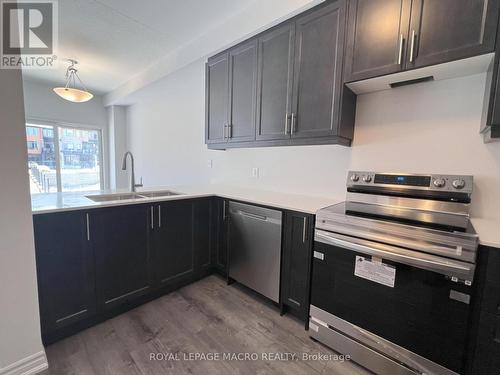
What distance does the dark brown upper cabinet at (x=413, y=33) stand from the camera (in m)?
1.21

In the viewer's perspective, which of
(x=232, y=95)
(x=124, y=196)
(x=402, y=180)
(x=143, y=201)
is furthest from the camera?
(x=232, y=95)

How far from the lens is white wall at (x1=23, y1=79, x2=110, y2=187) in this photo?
15.2 feet

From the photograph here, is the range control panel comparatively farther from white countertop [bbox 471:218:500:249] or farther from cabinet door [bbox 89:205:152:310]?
cabinet door [bbox 89:205:152:310]

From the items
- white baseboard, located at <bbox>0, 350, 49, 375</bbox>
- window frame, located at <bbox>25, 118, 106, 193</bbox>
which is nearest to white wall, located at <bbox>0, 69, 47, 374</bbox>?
white baseboard, located at <bbox>0, 350, 49, 375</bbox>

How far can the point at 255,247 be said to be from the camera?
6.88 feet

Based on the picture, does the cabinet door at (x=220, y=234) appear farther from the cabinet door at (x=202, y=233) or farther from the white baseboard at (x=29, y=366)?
the white baseboard at (x=29, y=366)

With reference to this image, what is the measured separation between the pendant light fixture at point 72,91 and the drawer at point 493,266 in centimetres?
459

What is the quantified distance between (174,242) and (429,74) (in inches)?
92.4

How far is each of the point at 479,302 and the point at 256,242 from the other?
1.42m

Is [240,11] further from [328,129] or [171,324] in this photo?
[171,324]

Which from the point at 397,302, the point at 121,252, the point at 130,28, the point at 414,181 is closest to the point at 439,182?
the point at 414,181

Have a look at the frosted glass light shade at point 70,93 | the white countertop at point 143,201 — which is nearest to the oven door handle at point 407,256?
the white countertop at point 143,201

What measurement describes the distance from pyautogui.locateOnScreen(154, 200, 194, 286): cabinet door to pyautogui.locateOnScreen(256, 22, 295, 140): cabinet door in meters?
1.04

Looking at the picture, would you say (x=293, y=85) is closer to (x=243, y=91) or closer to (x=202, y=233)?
(x=243, y=91)
